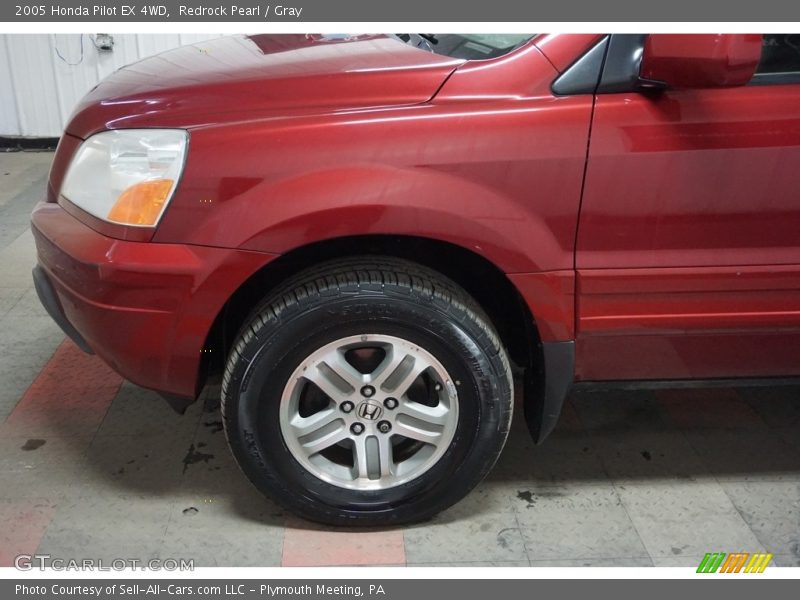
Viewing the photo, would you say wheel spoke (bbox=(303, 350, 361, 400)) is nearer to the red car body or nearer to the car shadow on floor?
the red car body

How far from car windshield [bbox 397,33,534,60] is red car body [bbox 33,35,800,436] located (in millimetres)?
98

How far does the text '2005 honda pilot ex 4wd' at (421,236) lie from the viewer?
1.89 meters

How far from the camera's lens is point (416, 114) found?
1894 mm

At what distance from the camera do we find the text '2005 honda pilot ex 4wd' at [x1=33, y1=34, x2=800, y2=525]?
1.89 m

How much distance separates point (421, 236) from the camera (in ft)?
6.34

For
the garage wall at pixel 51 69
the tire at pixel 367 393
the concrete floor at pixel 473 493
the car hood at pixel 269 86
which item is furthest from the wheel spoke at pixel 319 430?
the garage wall at pixel 51 69

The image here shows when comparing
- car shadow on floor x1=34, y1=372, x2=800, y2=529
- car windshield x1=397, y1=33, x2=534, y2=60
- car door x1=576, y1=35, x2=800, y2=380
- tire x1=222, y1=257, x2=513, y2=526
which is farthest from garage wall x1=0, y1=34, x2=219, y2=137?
car door x1=576, y1=35, x2=800, y2=380

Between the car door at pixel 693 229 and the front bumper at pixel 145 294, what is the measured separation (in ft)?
2.84

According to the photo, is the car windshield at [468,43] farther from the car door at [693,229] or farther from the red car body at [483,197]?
the car door at [693,229]

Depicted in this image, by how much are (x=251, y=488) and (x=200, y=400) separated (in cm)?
57

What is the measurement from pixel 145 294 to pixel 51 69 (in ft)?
16.3

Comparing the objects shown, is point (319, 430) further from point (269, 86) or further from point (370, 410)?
point (269, 86)

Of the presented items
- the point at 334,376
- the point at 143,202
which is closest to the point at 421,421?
the point at 334,376

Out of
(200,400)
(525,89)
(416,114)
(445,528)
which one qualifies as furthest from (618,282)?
(200,400)
